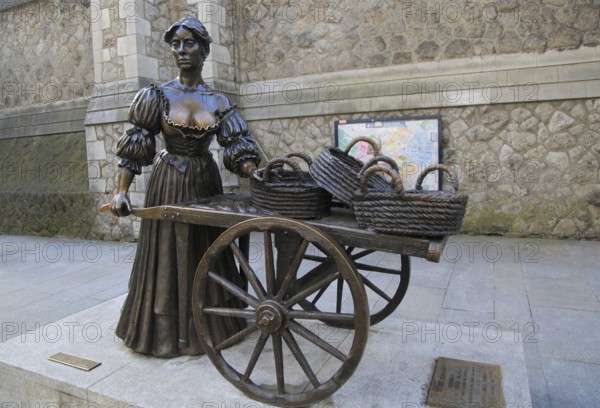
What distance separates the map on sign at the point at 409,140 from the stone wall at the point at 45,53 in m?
5.14

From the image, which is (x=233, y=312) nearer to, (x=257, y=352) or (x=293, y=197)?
(x=257, y=352)

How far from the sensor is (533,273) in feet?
15.9

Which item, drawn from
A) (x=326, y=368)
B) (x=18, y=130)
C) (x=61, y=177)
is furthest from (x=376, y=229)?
(x=18, y=130)

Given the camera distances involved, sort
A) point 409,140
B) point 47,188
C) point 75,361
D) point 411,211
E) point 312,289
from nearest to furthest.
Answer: point 411,211, point 312,289, point 75,361, point 409,140, point 47,188

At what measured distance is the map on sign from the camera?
662 cm

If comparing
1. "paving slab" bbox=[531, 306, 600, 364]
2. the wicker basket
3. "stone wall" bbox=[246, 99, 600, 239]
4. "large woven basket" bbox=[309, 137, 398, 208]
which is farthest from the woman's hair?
"stone wall" bbox=[246, 99, 600, 239]

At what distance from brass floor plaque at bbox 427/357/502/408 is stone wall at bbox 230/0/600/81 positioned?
204 inches

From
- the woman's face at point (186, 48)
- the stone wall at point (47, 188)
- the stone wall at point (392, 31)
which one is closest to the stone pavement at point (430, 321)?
the stone wall at point (47, 188)

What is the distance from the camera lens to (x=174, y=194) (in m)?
2.60

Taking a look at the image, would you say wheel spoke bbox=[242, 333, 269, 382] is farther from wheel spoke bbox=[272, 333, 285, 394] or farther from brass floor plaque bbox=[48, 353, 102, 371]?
brass floor plaque bbox=[48, 353, 102, 371]

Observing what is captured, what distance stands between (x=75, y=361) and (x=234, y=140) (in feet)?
4.97

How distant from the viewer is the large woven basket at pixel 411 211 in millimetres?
1816

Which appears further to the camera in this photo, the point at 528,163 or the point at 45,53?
the point at 45,53

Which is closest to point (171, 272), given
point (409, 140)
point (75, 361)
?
point (75, 361)
